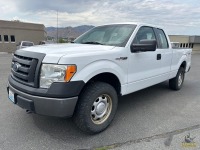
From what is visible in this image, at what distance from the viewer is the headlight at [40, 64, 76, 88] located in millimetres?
2715

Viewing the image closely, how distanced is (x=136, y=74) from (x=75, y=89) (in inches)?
65.0

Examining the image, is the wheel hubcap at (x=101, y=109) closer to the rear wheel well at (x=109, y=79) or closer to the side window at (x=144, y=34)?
the rear wheel well at (x=109, y=79)

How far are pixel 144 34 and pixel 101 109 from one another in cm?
209

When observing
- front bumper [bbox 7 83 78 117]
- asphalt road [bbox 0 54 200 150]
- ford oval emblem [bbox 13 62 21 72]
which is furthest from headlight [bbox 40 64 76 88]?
asphalt road [bbox 0 54 200 150]

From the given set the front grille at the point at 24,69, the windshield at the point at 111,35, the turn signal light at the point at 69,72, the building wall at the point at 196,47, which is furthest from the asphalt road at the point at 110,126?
the building wall at the point at 196,47

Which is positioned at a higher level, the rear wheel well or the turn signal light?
the turn signal light

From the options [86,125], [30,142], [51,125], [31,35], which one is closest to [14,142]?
[30,142]

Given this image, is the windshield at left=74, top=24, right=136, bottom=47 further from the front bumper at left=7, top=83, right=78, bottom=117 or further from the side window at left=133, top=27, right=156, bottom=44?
the front bumper at left=7, top=83, right=78, bottom=117

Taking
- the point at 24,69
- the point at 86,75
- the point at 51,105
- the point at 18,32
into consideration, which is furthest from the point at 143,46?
the point at 18,32

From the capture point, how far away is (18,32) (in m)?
39.0

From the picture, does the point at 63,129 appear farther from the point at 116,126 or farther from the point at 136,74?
the point at 136,74

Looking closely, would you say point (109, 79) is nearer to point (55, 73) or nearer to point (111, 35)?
point (111, 35)

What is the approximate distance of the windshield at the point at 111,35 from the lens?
153 inches

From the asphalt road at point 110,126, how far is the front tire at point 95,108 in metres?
0.19
